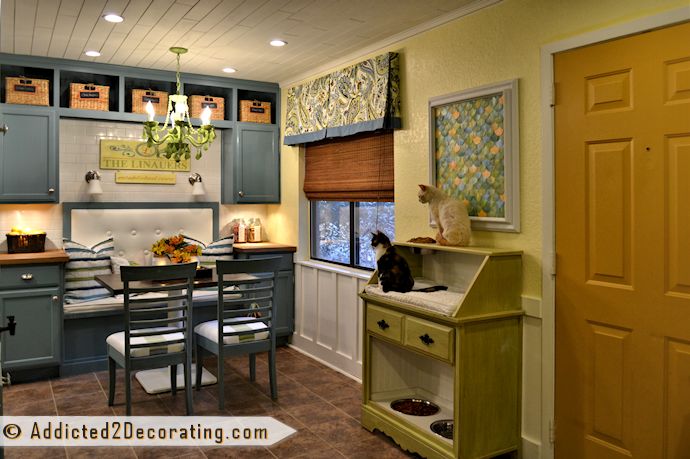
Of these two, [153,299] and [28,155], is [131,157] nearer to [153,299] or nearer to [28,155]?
[28,155]

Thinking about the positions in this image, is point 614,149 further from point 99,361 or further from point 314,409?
point 99,361

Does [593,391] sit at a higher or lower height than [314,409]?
higher

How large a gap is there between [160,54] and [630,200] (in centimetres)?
362

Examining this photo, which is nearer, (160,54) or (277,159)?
(160,54)

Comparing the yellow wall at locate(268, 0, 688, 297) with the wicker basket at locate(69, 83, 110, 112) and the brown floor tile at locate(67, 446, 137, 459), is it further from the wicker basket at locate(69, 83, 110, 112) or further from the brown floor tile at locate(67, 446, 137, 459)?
the wicker basket at locate(69, 83, 110, 112)

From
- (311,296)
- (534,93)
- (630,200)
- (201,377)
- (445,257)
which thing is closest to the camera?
(630,200)

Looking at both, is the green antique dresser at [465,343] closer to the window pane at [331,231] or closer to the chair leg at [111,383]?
the window pane at [331,231]

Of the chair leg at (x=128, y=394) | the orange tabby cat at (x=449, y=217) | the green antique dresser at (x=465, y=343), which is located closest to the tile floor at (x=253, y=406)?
the chair leg at (x=128, y=394)

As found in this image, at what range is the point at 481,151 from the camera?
3.25 m

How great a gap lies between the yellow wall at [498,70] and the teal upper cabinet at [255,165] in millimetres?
1976

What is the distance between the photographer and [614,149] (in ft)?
8.47

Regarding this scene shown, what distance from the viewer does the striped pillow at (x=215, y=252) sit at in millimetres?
5309

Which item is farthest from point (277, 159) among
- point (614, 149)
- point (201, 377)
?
point (614, 149)

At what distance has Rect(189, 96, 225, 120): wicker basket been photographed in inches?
209
